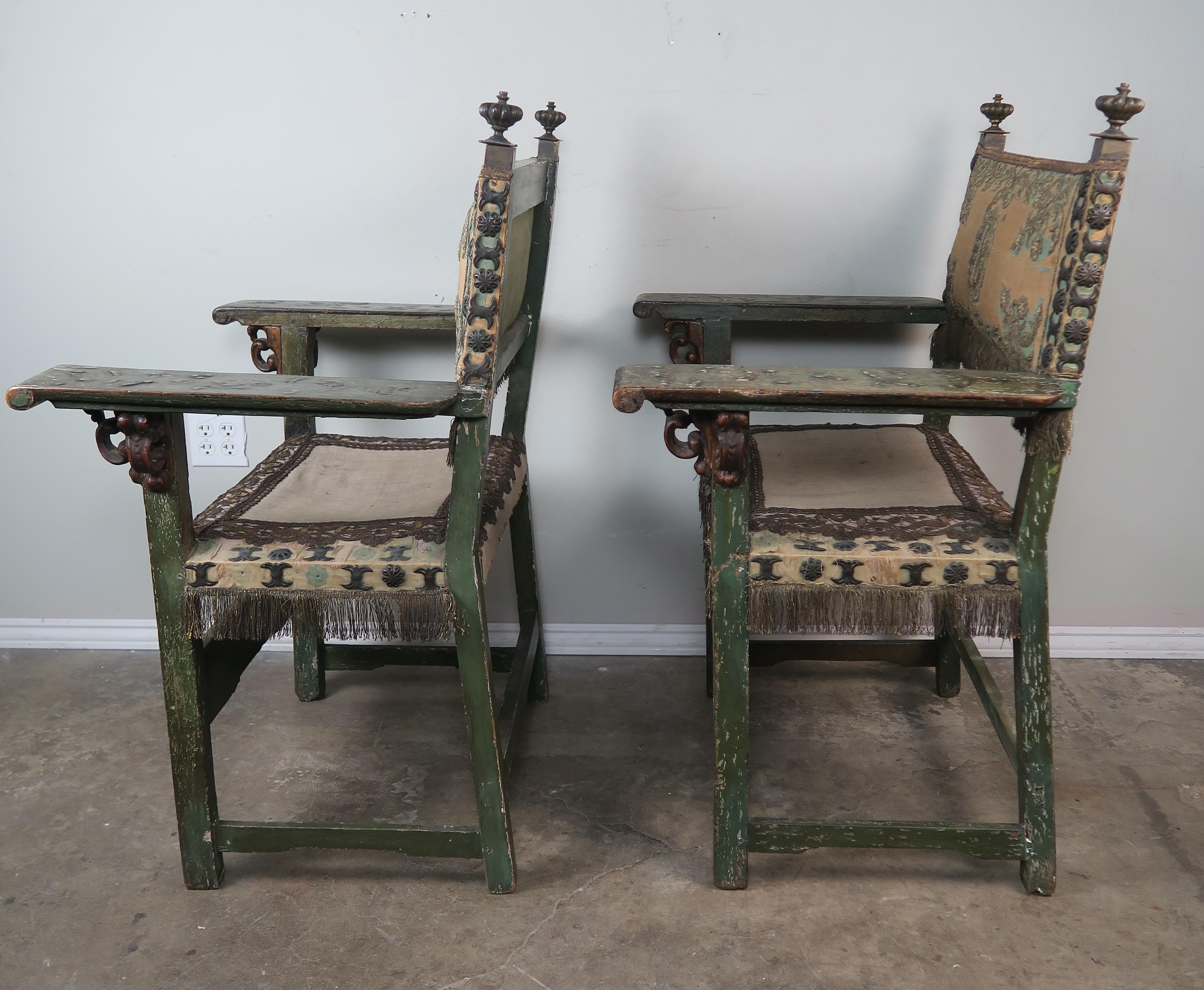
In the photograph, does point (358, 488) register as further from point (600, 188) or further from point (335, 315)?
point (600, 188)

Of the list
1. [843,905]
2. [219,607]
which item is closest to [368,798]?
[219,607]

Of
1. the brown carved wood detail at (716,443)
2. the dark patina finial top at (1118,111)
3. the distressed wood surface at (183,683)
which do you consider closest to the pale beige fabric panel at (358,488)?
the distressed wood surface at (183,683)

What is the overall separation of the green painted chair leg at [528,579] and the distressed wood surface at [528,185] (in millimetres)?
595

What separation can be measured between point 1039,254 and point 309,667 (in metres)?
1.59

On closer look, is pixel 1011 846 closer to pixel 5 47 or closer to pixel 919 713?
pixel 919 713

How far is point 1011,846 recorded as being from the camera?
156 cm

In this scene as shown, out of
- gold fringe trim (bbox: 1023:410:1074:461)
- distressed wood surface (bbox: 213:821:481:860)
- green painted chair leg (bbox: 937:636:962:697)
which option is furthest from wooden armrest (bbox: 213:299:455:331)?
green painted chair leg (bbox: 937:636:962:697)

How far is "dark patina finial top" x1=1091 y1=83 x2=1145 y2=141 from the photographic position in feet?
4.26

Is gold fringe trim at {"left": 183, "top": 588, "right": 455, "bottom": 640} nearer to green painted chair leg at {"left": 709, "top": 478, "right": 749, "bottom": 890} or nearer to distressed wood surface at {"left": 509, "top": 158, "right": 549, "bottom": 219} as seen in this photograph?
green painted chair leg at {"left": 709, "top": 478, "right": 749, "bottom": 890}

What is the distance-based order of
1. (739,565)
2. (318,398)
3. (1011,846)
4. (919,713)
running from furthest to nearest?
(919,713) → (1011,846) → (739,565) → (318,398)

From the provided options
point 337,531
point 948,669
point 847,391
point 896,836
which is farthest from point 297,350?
point 948,669

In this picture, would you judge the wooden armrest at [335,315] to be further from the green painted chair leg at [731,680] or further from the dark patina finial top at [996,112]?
the dark patina finial top at [996,112]

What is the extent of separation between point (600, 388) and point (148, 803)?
3.86 feet

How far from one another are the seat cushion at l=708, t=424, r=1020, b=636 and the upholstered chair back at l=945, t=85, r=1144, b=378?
0.23 m
